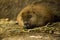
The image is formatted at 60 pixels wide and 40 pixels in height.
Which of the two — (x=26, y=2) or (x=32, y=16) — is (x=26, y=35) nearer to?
(x=32, y=16)

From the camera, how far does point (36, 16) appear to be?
3635mm

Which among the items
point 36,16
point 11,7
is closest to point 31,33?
point 36,16

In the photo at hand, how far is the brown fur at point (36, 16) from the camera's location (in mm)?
3594

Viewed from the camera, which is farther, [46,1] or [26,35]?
[46,1]

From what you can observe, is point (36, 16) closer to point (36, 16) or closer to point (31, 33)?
point (36, 16)

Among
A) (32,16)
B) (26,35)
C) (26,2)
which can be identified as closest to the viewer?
(26,35)

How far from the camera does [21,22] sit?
3711 millimetres

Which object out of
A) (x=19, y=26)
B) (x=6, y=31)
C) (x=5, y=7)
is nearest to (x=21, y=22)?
(x=19, y=26)

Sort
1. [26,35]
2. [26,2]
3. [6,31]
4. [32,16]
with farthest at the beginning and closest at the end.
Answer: [26,2] → [32,16] → [6,31] → [26,35]

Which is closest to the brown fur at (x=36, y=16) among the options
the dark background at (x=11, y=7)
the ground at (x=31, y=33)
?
the ground at (x=31, y=33)

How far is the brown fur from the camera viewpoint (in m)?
3.59

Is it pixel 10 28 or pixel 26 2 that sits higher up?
pixel 26 2

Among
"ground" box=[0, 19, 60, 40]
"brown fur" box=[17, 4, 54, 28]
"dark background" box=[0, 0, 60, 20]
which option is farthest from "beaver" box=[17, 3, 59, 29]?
"dark background" box=[0, 0, 60, 20]

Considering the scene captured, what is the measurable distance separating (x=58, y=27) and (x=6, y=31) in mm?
846
